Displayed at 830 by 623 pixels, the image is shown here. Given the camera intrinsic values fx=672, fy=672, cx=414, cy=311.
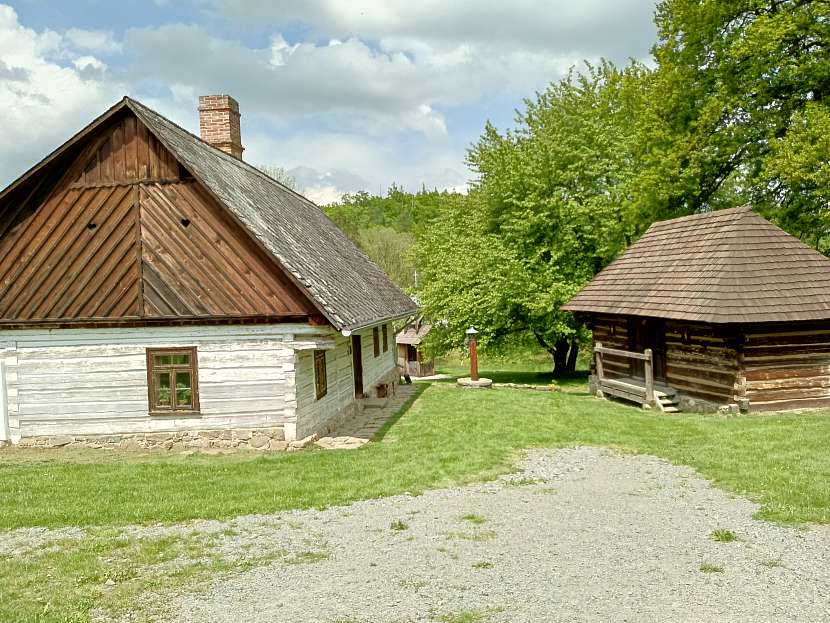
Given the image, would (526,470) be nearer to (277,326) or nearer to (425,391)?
(277,326)

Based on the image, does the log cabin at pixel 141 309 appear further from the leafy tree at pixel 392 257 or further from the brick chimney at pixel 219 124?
the leafy tree at pixel 392 257

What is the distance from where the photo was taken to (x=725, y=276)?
15.5m

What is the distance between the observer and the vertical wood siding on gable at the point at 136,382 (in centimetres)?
1316

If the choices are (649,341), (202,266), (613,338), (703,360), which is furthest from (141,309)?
(613,338)

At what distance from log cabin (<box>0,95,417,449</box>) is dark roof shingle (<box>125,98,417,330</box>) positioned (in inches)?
6.1

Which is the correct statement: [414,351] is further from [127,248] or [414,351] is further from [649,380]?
[127,248]

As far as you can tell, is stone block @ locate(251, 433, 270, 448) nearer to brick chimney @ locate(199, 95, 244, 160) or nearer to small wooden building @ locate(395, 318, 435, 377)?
brick chimney @ locate(199, 95, 244, 160)

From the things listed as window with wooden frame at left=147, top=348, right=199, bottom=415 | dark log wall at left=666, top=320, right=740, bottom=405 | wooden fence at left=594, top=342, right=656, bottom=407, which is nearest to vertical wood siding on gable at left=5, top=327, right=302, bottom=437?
window with wooden frame at left=147, top=348, right=199, bottom=415

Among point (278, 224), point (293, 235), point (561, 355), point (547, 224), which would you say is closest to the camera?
point (278, 224)

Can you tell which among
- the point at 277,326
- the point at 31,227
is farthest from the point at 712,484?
the point at 31,227

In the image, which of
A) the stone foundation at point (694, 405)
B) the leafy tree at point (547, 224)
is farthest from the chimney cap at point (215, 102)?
the stone foundation at point (694, 405)

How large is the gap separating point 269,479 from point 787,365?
11.7 metres

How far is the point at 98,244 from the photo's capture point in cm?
1332

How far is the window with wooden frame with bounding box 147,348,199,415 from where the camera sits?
13.2m
